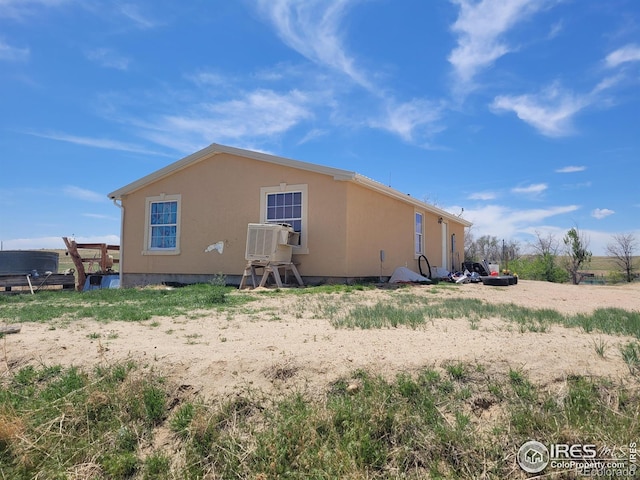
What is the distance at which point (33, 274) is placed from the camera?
1372 centimetres

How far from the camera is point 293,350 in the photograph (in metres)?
3.96

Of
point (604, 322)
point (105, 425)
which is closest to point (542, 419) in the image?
point (604, 322)

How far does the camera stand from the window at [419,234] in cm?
1539

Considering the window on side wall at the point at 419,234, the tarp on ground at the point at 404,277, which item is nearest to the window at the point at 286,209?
the tarp on ground at the point at 404,277

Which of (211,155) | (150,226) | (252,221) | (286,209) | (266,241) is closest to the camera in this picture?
(266,241)

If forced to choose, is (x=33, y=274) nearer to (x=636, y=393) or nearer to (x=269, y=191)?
(x=269, y=191)

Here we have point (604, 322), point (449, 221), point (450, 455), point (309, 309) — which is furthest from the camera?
point (449, 221)

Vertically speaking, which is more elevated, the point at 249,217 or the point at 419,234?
the point at 249,217

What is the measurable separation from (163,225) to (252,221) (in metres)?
3.41

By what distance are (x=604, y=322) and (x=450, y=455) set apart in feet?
10.7

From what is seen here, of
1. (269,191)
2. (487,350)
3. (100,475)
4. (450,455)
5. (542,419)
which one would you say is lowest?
(100,475)

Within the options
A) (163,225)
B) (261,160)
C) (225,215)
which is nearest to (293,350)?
(261,160)

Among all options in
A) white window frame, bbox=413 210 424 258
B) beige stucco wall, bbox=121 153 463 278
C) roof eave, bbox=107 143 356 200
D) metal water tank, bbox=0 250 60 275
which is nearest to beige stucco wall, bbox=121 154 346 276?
beige stucco wall, bbox=121 153 463 278

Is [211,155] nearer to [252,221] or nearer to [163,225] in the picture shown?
[252,221]
